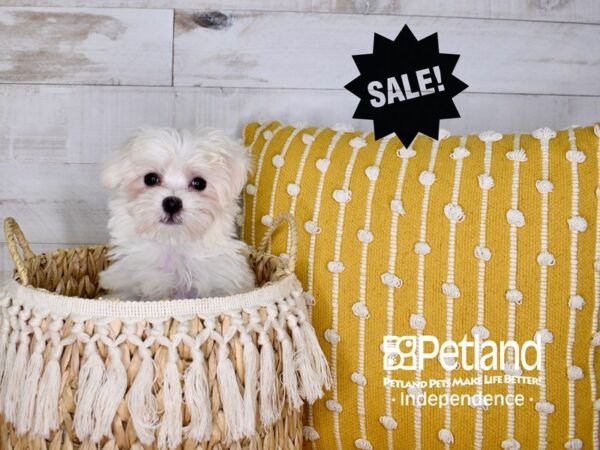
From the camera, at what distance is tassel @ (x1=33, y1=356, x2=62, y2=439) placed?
83 cm

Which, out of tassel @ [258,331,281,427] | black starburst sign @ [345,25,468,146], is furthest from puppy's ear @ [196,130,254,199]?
tassel @ [258,331,281,427]

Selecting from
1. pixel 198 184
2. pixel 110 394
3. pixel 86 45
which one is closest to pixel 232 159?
pixel 198 184

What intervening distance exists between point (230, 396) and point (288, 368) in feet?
0.36

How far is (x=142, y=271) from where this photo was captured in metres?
1.16

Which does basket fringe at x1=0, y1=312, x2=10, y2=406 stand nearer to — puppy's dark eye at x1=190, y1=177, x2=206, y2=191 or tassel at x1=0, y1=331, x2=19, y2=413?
tassel at x1=0, y1=331, x2=19, y2=413

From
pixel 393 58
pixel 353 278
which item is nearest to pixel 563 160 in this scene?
pixel 353 278

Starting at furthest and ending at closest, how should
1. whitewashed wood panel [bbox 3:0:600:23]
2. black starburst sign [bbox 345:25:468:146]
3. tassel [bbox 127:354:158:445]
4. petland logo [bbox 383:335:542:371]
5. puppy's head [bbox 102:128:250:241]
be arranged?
whitewashed wood panel [bbox 3:0:600:23] → black starburst sign [bbox 345:25:468:146] → puppy's head [bbox 102:128:250:241] → petland logo [bbox 383:335:542:371] → tassel [bbox 127:354:158:445]

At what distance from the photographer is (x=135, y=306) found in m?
0.84

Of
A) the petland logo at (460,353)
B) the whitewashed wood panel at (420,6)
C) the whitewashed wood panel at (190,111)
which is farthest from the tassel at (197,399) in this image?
the whitewashed wood panel at (420,6)

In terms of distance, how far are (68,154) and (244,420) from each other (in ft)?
3.10

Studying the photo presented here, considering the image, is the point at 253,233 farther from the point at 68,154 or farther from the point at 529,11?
the point at 529,11

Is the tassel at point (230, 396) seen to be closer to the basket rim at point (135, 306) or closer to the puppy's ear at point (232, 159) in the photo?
the basket rim at point (135, 306)

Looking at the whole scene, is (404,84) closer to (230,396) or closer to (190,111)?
(190,111)

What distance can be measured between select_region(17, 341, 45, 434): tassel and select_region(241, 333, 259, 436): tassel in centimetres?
28
